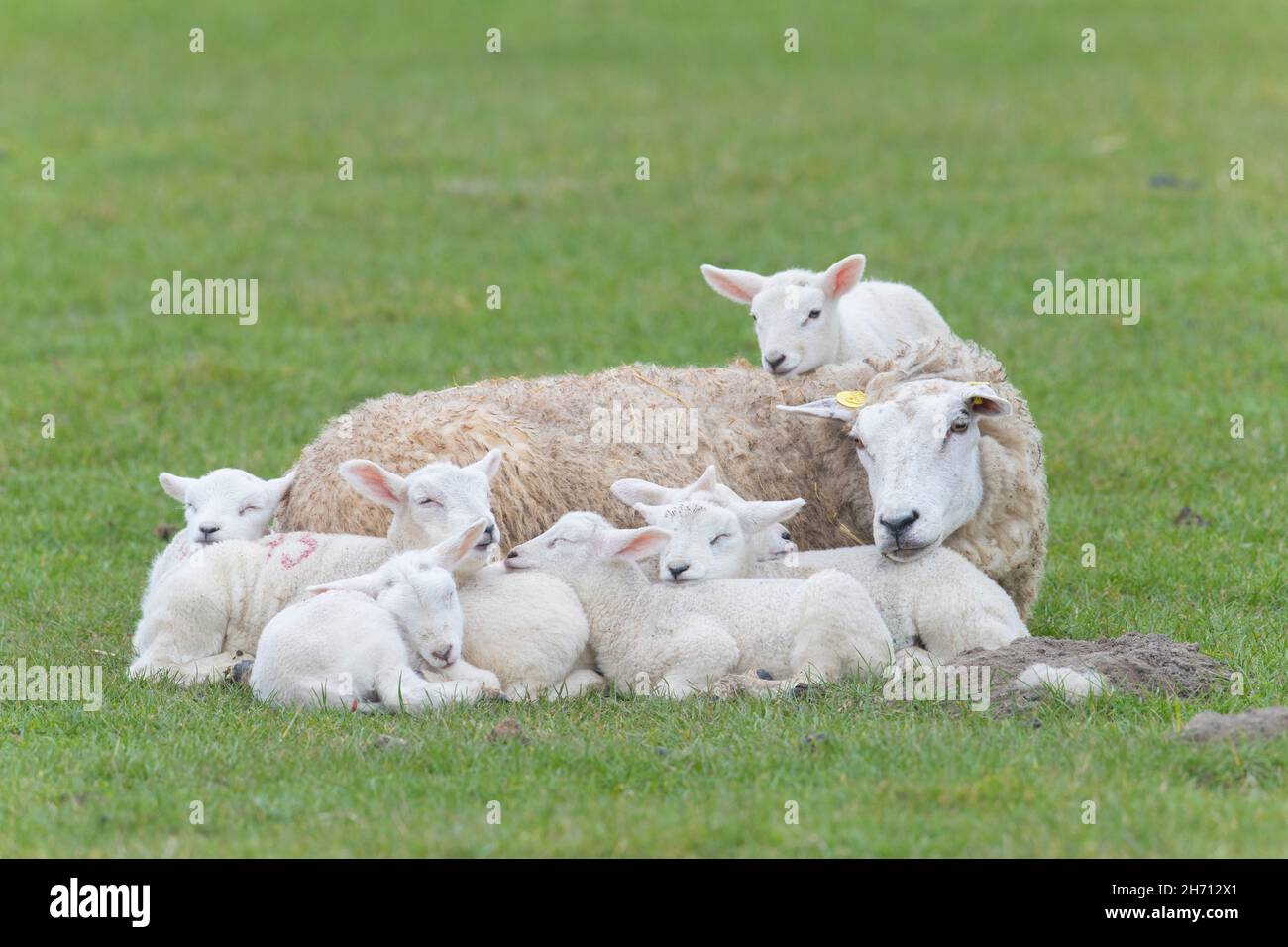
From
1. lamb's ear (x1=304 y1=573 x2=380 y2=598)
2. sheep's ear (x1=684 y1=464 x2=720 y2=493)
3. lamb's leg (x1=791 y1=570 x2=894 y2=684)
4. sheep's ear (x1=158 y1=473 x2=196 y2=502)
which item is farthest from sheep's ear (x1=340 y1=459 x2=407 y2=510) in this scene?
lamb's leg (x1=791 y1=570 x2=894 y2=684)

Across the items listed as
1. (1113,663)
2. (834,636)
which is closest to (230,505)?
(834,636)

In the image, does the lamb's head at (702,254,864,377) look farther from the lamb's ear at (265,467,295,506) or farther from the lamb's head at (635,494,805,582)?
the lamb's ear at (265,467,295,506)

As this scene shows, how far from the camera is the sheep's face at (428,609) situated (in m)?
6.53

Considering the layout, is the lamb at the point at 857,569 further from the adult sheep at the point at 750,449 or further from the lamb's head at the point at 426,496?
the lamb's head at the point at 426,496

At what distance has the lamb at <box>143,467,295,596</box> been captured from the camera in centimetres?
762

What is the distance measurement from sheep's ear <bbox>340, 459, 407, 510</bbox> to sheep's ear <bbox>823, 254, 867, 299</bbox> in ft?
9.85

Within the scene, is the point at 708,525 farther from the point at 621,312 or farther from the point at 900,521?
the point at 621,312

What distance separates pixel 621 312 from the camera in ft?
47.2

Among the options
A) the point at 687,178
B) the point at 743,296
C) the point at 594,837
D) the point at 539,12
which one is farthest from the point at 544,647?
the point at 539,12

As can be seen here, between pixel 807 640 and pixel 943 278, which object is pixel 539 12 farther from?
pixel 807 640

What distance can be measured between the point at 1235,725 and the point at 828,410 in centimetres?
251

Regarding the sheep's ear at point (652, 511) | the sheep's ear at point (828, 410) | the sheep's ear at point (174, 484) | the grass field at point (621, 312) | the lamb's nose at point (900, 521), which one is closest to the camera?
the grass field at point (621, 312)

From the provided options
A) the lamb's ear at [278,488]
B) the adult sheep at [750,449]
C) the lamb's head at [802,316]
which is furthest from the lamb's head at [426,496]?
the lamb's head at [802,316]

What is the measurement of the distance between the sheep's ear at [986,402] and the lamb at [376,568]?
1863 millimetres
